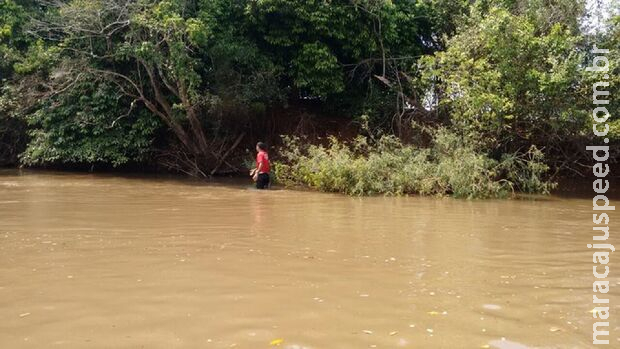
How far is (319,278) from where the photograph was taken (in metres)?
5.34

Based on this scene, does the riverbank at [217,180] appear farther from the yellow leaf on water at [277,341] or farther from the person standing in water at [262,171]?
the yellow leaf on water at [277,341]

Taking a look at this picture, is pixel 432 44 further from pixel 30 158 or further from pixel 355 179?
pixel 30 158

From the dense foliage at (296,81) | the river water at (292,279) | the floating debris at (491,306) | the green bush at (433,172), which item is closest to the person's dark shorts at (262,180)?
the green bush at (433,172)

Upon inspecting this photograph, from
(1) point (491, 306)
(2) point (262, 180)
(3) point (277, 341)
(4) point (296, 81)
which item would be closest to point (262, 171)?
(2) point (262, 180)

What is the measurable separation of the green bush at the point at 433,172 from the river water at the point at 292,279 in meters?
3.25

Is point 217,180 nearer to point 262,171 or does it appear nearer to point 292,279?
point 262,171

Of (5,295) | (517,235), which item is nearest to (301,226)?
(517,235)

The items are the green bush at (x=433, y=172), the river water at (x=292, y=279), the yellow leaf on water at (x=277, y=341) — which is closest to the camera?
the yellow leaf on water at (x=277, y=341)

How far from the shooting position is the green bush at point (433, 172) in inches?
530

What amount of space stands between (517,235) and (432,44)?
555 inches

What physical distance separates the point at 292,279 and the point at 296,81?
574 inches

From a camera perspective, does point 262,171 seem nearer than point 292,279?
No

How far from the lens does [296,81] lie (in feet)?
63.3

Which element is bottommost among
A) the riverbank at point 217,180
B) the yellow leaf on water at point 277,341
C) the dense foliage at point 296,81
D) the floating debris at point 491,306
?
the yellow leaf on water at point 277,341
